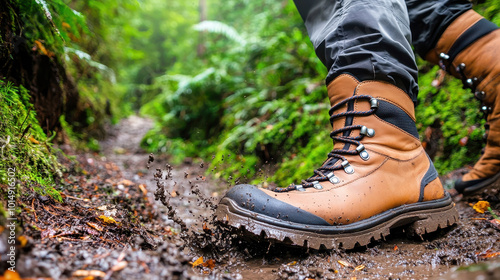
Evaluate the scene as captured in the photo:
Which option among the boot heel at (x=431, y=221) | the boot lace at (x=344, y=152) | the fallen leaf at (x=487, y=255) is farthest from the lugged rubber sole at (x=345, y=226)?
the fallen leaf at (x=487, y=255)

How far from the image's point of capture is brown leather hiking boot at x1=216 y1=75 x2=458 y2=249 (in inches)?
55.2

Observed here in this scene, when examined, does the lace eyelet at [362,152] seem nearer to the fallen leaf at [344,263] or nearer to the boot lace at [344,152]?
the boot lace at [344,152]

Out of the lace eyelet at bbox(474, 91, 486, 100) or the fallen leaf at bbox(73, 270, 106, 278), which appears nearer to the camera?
the fallen leaf at bbox(73, 270, 106, 278)

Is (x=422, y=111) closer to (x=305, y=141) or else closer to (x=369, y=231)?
(x=305, y=141)

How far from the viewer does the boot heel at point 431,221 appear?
1589mm

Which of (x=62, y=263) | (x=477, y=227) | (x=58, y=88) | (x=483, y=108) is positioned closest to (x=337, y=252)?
(x=477, y=227)

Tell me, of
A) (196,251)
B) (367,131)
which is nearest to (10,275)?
(196,251)

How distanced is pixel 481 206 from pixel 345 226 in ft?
3.41

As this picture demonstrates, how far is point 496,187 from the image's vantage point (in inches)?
75.2

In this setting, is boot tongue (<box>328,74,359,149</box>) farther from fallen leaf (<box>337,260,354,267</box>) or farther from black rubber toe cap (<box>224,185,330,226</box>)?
fallen leaf (<box>337,260,354,267</box>)

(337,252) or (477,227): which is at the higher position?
(337,252)

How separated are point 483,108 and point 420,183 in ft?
2.64

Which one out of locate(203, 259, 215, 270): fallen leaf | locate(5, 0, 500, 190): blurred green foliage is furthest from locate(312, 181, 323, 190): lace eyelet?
locate(203, 259, 215, 270): fallen leaf

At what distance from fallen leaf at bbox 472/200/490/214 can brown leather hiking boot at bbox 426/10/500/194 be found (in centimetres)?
16
